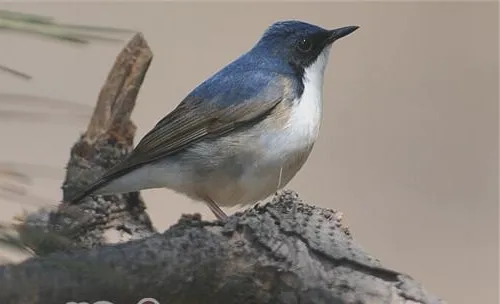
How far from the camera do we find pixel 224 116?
1667 mm

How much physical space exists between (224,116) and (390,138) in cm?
121

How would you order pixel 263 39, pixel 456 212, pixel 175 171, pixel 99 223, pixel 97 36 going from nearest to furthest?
pixel 97 36, pixel 99 223, pixel 175 171, pixel 263 39, pixel 456 212

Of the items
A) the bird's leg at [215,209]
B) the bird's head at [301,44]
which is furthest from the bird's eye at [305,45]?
the bird's leg at [215,209]

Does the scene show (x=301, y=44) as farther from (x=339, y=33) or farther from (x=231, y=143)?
(x=231, y=143)

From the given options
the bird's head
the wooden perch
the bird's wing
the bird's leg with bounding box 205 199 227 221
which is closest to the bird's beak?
the bird's head

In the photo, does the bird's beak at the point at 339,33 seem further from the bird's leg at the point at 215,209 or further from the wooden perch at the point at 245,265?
the wooden perch at the point at 245,265

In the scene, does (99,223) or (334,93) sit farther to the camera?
(334,93)

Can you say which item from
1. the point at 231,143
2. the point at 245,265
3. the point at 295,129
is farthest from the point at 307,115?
the point at 245,265

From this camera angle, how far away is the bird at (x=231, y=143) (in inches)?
63.1

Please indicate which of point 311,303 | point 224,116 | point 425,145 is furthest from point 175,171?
point 425,145

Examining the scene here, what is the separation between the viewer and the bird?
Answer: 160 centimetres

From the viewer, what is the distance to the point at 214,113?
1678 millimetres

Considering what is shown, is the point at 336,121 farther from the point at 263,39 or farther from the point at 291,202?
the point at 291,202

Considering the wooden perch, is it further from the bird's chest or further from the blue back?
the blue back
